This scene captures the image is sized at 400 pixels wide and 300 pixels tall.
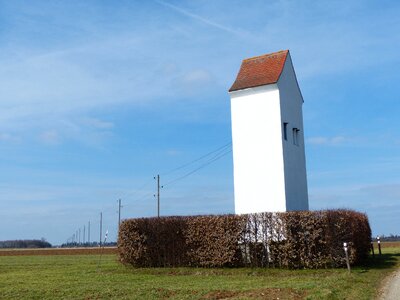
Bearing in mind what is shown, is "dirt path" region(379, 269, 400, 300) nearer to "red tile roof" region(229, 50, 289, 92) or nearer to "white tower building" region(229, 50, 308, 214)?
"white tower building" region(229, 50, 308, 214)

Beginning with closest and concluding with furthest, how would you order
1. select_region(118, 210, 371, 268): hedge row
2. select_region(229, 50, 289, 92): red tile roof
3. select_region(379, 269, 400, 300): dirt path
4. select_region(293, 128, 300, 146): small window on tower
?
1. select_region(379, 269, 400, 300): dirt path
2. select_region(118, 210, 371, 268): hedge row
3. select_region(229, 50, 289, 92): red tile roof
4. select_region(293, 128, 300, 146): small window on tower

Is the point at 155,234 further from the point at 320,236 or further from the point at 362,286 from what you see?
the point at 362,286

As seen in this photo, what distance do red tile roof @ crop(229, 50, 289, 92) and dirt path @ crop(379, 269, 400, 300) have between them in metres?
14.0

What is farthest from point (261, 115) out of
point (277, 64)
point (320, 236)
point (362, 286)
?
point (362, 286)

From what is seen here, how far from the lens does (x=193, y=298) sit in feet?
50.2

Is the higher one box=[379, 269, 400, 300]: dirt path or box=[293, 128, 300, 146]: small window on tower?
box=[293, 128, 300, 146]: small window on tower

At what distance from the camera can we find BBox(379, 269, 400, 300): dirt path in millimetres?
14527

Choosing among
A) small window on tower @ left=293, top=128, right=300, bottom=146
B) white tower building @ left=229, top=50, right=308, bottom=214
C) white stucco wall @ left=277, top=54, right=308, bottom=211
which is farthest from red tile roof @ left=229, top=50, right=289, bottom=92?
small window on tower @ left=293, top=128, right=300, bottom=146

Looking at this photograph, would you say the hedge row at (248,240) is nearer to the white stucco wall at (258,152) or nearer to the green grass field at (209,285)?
the green grass field at (209,285)

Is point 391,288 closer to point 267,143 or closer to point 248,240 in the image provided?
point 248,240

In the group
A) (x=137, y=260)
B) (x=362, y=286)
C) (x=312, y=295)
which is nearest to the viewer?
(x=312, y=295)

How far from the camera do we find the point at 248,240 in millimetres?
25250

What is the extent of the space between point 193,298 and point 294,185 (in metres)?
15.7

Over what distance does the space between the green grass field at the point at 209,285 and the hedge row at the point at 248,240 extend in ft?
2.80
